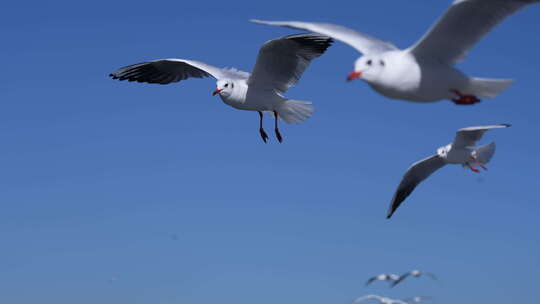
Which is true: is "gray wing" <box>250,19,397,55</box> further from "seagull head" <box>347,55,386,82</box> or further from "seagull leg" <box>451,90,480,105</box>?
"seagull leg" <box>451,90,480,105</box>

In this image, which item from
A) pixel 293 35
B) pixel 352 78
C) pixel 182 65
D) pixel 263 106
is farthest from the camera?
pixel 182 65

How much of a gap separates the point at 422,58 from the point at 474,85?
1.86ft

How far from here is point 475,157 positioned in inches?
431

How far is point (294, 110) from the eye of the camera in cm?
1171

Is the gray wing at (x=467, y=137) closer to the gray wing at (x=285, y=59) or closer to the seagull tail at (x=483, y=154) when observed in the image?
the seagull tail at (x=483, y=154)

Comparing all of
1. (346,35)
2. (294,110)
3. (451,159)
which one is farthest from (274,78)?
(346,35)

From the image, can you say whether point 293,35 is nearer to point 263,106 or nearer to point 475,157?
point 263,106

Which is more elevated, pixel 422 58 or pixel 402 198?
pixel 422 58

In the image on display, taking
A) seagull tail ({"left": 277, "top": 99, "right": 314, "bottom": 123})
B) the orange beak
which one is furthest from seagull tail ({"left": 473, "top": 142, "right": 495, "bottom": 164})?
the orange beak

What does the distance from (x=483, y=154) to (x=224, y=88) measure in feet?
13.5

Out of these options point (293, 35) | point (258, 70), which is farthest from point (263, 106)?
point (293, 35)

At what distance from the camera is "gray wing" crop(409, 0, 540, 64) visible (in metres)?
6.20

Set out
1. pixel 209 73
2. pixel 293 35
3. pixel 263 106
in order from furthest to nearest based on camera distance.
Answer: pixel 209 73
pixel 263 106
pixel 293 35

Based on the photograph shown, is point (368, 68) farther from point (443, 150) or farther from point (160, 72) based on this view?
point (160, 72)
